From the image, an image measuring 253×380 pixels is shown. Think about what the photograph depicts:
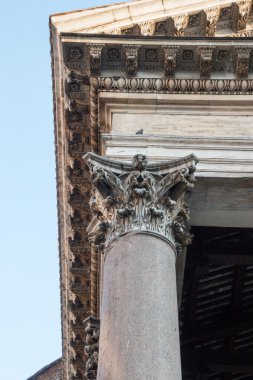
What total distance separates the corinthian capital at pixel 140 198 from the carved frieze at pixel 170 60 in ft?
8.12

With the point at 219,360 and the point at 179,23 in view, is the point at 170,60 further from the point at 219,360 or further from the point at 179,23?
the point at 219,360

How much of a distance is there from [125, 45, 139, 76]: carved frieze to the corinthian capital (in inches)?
98.7

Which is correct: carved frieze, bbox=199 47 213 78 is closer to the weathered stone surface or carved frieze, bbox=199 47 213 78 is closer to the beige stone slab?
the beige stone slab

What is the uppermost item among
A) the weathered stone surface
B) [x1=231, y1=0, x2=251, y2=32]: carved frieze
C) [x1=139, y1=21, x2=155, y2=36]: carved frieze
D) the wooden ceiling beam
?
[x1=231, y1=0, x2=251, y2=32]: carved frieze

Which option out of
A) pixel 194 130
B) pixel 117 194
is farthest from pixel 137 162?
pixel 194 130

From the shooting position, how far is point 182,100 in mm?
17406

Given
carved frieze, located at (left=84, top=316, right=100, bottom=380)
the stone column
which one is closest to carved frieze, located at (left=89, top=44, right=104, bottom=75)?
the stone column

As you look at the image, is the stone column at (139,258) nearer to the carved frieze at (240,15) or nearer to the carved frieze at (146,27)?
the carved frieze at (146,27)

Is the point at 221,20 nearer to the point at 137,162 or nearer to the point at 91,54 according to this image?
the point at 91,54

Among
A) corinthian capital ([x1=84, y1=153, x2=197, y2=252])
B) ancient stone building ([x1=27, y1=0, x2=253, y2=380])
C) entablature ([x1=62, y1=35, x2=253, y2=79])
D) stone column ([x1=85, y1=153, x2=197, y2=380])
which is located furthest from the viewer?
entablature ([x1=62, y1=35, x2=253, y2=79])

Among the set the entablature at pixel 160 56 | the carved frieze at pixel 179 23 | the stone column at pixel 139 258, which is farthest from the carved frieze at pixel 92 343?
the carved frieze at pixel 179 23

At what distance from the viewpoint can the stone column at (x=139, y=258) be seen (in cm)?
1274

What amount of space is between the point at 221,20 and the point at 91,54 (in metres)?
3.93

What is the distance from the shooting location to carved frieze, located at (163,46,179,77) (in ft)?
56.9
